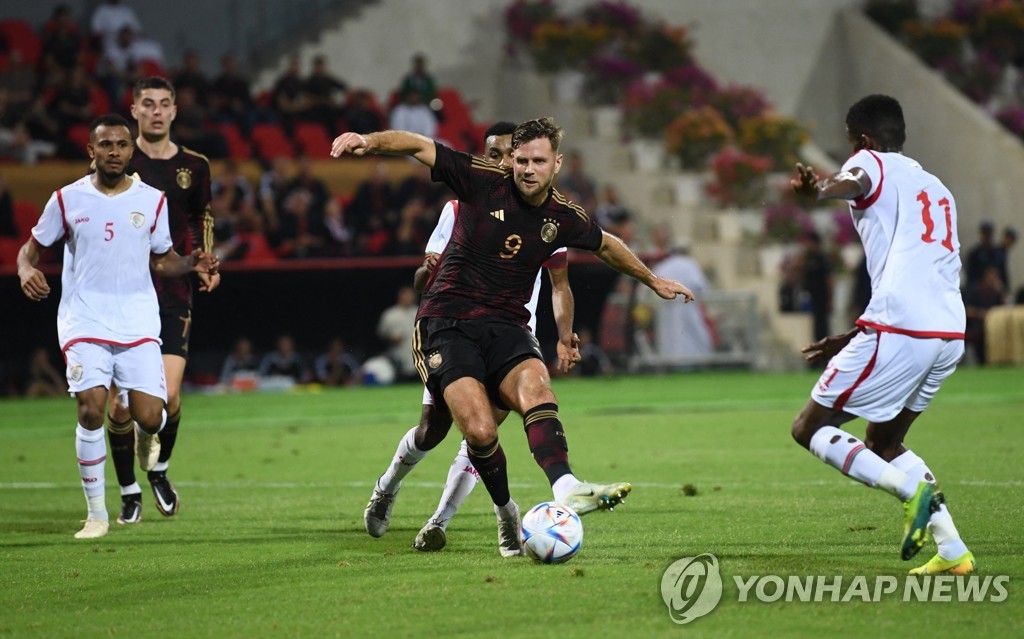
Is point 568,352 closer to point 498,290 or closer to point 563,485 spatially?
point 498,290

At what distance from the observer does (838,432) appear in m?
6.56

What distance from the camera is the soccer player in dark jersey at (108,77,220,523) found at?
9.82 metres

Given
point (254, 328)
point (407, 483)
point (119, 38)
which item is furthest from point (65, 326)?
point (119, 38)

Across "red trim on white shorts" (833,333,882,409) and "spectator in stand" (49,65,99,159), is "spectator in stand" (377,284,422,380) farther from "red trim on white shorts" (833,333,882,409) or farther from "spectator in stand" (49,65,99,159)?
"red trim on white shorts" (833,333,882,409)

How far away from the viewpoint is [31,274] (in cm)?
858

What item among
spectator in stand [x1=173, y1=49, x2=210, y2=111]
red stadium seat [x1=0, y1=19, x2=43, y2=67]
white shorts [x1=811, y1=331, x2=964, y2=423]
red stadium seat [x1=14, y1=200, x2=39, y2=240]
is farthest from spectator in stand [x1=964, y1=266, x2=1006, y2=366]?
white shorts [x1=811, y1=331, x2=964, y2=423]

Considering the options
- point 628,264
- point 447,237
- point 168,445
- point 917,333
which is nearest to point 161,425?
point 168,445

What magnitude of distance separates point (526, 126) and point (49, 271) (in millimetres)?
15937

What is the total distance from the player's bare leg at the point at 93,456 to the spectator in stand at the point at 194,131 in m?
16.7

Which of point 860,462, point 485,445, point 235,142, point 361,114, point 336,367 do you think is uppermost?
point 361,114

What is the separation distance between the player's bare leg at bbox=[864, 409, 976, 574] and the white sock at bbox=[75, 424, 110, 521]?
457 centimetres

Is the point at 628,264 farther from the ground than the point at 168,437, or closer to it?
farther from the ground

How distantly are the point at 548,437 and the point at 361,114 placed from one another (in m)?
21.0

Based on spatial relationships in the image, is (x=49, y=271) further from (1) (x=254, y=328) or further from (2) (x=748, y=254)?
(2) (x=748, y=254)
